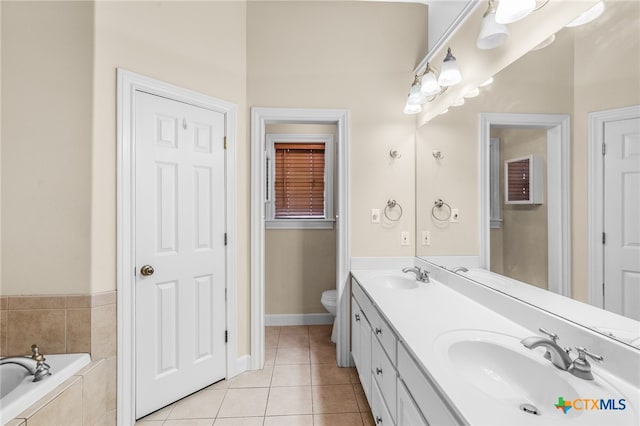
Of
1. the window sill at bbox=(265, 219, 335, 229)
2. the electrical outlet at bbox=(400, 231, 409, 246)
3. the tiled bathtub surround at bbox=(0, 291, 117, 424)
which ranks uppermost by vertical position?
the window sill at bbox=(265, 219, 335, 229)

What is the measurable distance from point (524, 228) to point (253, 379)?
2033mm

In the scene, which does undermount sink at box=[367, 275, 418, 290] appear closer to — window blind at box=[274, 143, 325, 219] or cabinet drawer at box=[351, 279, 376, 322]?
cabinet drawer at box=[351, 279, 376, 322]

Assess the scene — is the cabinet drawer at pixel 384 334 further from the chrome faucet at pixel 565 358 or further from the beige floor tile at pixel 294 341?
the beige floor tile at pixel 294 341

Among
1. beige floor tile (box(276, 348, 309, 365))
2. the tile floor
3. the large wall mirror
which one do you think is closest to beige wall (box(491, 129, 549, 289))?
the large wall mirror

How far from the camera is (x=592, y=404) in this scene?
72 cm

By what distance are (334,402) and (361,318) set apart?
0.57m

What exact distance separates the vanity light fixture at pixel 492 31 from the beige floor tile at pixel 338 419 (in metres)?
2.22

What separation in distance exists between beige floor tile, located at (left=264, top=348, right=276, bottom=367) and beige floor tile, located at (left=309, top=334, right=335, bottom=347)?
37 centimetres

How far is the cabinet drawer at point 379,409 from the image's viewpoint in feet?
4.21

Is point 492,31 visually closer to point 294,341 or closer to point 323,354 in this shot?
point 323,354

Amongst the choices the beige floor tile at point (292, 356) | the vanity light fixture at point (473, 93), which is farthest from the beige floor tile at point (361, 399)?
the vanity light fixture at point (473, 93)

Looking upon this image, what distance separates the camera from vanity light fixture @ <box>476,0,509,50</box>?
1.35 m

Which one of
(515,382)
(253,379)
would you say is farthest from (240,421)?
(515,382)

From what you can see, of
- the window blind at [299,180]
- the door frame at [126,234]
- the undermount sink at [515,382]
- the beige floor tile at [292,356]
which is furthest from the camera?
the window blind at [299,180]
